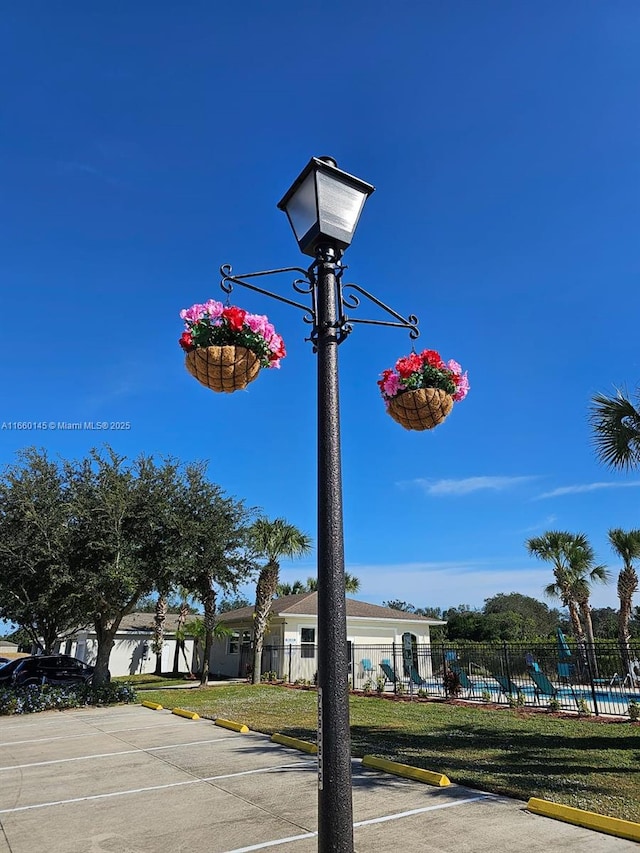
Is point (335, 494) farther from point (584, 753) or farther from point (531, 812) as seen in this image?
point (584, 753)

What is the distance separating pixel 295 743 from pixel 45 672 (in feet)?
46.8

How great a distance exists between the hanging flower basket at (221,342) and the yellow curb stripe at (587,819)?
199 inches

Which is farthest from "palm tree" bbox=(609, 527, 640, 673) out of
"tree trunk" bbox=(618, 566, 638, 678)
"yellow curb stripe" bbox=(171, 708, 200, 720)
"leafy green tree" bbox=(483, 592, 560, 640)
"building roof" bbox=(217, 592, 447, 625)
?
"leafy green tree" bbox=(483, 592, 560, 640)

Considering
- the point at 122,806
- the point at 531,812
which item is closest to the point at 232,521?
the point at 122,806

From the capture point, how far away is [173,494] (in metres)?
20.0

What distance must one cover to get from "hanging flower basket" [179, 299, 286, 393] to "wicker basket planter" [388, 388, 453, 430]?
1.19m

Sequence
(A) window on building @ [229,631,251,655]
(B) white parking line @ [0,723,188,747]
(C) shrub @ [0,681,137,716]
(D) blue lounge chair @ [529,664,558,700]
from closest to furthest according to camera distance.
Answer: (B) white parking line @ [0,723,188,747] < (D) blue lounge chair @ [529,664,558,700] < (C) shrub @ [0,681,137,716] < (A) window on building @ [229,631,251,655]

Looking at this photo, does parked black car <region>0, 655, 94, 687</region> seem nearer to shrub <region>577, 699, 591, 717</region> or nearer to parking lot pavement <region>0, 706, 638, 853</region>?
parking lot pavement <region>0, 706, 638, 853</region>

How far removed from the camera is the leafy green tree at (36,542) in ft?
56.6

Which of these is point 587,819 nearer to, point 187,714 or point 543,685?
point 187,714

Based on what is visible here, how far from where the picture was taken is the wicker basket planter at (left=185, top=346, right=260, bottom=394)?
3.80 m

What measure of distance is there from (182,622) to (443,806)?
2874 cm

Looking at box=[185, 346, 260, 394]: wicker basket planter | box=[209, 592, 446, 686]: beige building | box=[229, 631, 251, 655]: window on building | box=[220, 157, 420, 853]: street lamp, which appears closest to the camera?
box=[220, 157, 420, 853]: street lamp

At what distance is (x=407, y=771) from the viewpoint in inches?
282
